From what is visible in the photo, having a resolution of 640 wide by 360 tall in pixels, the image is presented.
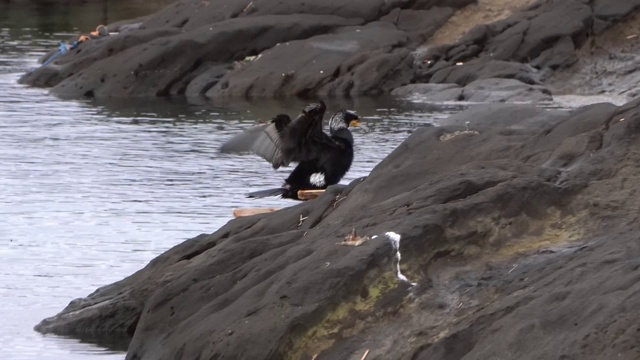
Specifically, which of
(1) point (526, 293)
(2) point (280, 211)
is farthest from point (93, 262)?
(1) point (526, 293)

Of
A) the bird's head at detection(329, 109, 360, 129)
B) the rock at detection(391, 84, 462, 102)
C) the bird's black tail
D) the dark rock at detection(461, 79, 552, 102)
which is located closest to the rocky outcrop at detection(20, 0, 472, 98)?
the rock at detection(391, 84, 462, 102)

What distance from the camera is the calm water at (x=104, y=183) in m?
11.8

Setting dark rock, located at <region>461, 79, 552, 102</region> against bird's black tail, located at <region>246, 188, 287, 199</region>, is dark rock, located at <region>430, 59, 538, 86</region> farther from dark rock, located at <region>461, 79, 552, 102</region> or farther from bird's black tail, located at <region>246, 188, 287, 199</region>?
bird's black tail, located at <region>246, 188, 287, 199</region>

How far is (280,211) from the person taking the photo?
9.76 metres

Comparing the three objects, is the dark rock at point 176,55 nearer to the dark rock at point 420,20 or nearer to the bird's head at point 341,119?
the dark rock at point 420,20

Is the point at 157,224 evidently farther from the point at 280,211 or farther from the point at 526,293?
the point at 526,293

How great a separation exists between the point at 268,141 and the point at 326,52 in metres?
14.9

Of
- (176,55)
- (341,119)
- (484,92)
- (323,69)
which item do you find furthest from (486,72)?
(341,119)

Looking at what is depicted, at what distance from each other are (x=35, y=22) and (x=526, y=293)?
3571 centimetres

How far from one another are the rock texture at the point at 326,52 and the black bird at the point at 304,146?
12078mm

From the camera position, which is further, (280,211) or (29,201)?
(29,201)

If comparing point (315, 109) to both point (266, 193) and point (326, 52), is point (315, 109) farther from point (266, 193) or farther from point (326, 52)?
point (326, 52)

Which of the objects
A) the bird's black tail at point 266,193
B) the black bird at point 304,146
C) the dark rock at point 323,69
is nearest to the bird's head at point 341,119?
the black bird at point 304,146

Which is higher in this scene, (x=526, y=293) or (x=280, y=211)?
(x=526, y=293)
